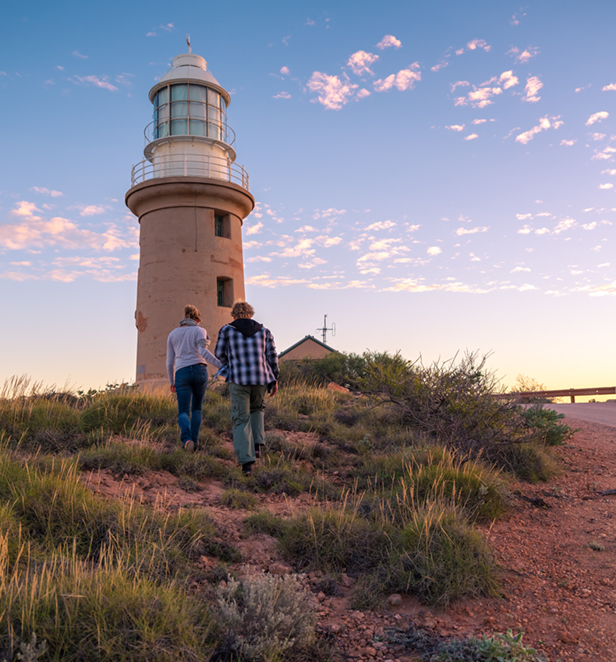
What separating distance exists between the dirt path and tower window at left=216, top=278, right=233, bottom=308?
39.9 ft

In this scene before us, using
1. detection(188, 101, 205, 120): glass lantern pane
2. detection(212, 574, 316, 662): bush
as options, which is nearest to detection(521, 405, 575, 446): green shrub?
detection(212, 574, 316, 662): bush

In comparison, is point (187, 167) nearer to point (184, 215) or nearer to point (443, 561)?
point (184, 215)

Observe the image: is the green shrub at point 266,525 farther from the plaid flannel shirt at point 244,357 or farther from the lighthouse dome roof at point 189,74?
the lighthouse dome roof at point 189,74

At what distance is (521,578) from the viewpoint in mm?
4574

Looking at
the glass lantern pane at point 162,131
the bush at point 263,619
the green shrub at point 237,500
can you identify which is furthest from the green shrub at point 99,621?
the glass lantern pane at point 162,131

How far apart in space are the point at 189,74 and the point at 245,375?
15262 mm

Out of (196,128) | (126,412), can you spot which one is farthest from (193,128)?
(126,412)

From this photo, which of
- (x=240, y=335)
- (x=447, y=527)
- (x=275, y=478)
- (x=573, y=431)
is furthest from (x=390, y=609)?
(x=573, y=431)

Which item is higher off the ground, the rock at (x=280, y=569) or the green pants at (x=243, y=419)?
the green pants at (x=243, y=419)

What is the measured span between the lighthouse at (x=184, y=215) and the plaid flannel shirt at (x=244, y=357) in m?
10.0

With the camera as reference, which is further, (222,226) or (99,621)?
(222,226)

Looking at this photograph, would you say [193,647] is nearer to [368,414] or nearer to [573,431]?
[368,414]

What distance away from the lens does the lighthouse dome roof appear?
18.2 meters

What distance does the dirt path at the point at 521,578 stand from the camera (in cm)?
362
